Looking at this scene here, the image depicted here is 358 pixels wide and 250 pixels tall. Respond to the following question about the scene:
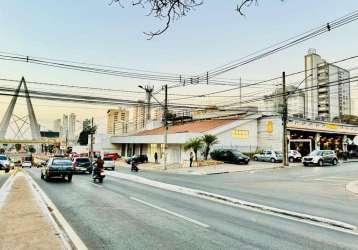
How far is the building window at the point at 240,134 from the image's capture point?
5154 cm

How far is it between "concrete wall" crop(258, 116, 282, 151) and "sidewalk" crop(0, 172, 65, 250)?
4296 cm

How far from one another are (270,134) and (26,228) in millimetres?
47279

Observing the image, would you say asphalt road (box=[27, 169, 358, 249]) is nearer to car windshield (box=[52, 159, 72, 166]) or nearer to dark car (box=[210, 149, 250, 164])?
car windshield (box=[52, 159, 72, 166])

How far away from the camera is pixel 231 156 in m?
44.6

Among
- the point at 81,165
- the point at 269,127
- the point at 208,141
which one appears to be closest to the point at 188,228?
the point at 81,165

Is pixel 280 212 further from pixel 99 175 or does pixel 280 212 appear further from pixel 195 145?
pixel 195 145

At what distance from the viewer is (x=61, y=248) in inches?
271

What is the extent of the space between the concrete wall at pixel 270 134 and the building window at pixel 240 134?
2.55 metres

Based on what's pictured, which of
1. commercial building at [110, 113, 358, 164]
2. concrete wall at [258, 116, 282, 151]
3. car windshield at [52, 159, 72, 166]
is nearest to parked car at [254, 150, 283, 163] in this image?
commercial building at [110, 113, 358, 164]

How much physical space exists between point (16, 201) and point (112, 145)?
68.2 metres

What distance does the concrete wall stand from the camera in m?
51.7

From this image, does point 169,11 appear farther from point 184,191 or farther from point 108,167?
point 108,167

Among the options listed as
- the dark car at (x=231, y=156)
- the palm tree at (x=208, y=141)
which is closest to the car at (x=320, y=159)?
the dark car at (x=231, y=156)

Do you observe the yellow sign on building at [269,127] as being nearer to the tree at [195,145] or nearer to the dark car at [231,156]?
the dark car at [231,156]
